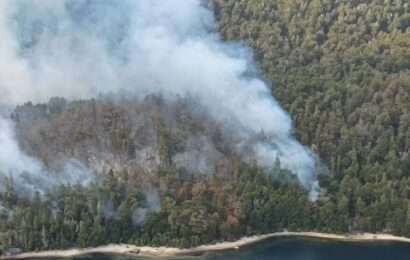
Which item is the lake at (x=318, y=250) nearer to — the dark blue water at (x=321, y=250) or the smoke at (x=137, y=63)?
the dark blue water at (x=321, y=250)

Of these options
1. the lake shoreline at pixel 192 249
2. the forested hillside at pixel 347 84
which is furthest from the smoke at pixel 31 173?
the forested hillside at pixel 347 84

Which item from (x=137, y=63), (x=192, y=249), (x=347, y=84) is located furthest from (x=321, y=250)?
(x=137, y=63)

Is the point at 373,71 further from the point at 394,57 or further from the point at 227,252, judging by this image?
the point at 227,252

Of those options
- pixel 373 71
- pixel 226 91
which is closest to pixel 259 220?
pixel 226 91

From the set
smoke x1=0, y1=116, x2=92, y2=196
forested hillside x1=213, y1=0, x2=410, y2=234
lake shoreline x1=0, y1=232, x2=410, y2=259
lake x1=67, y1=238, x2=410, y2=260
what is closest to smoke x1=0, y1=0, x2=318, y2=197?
smoke x1=0, y1=116, x2=92, y2=196

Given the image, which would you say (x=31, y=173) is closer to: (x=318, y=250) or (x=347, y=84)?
(x=318, y=250)

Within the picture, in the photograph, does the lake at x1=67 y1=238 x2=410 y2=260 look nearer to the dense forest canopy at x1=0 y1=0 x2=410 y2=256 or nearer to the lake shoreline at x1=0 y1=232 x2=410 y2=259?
the lake shoreline at x1=0 y1=232 x2=410 y2=259
